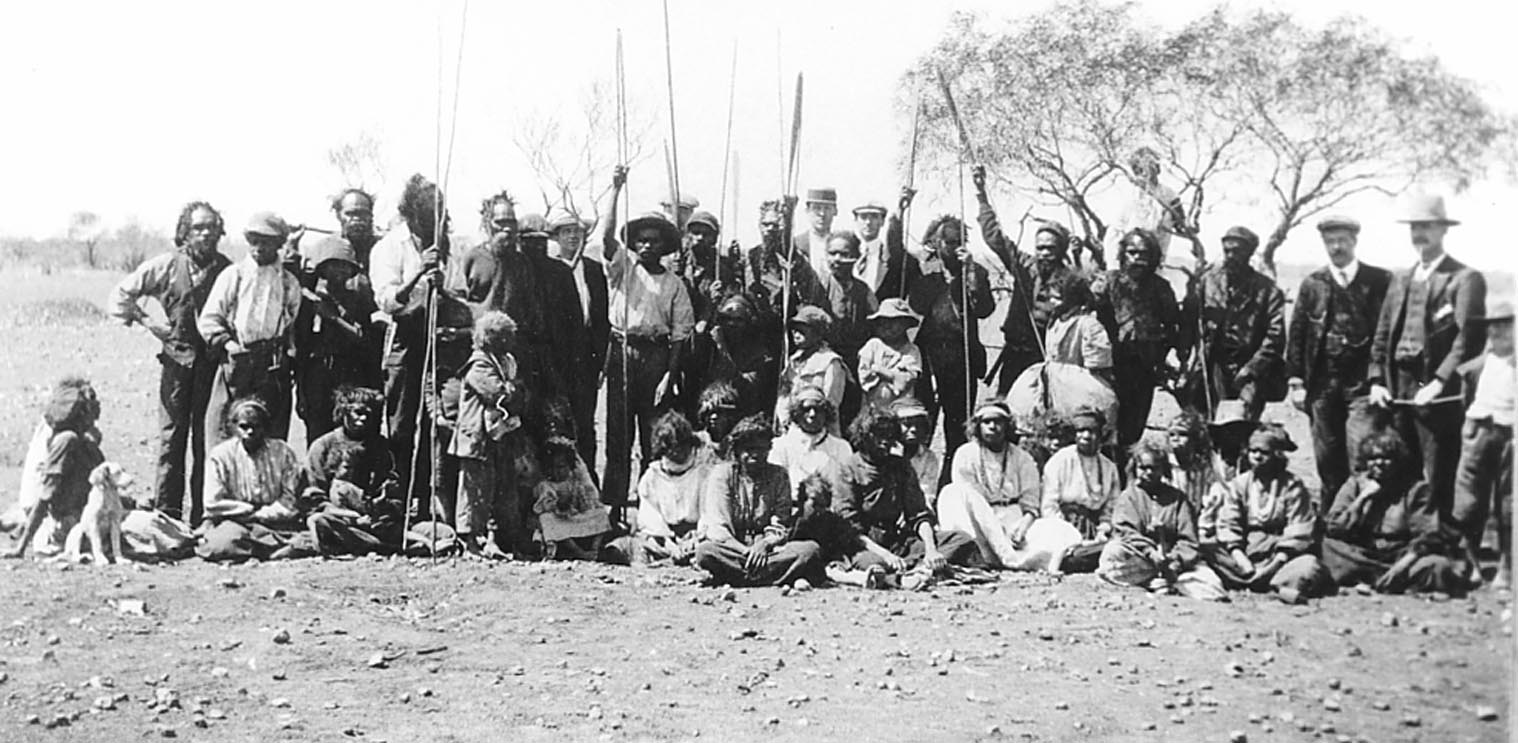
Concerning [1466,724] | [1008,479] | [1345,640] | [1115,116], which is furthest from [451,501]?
[1466,724]

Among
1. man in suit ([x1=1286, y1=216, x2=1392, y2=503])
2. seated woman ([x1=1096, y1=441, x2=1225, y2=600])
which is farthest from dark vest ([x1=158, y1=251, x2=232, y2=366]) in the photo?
man in suit ([x1=1286, y1=216, x2=1392, y2=503])

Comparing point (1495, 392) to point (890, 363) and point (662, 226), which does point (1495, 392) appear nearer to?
point (890, 363)

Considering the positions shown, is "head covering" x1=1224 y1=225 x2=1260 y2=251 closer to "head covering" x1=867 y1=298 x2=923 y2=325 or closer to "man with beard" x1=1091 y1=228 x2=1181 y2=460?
"man with beard" x1=1091 y1=228 x2=1181 y2=460

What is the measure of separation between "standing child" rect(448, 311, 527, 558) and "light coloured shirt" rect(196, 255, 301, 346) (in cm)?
62

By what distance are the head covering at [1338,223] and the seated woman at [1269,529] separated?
1.88 ft

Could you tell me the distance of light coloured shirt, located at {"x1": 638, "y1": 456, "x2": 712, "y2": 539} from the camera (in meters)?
4.51

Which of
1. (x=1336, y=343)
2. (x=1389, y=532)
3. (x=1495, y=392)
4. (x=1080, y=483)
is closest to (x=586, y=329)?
(x=1080, y=483)

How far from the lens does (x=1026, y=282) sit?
14.5 feet

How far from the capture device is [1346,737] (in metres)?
4.11

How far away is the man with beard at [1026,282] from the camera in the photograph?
4383mm

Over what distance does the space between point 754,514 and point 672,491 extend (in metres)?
0.27

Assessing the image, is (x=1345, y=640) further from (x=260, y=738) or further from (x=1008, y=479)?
(x=260, y=738)

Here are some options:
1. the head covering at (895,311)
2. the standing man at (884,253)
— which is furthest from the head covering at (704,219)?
the head covering at (895,311)

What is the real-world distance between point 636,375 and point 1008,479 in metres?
1.17
